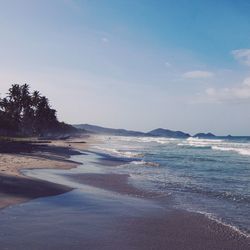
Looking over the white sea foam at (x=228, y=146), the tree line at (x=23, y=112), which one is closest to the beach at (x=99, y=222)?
the white sea foam at (x=228, y=146)

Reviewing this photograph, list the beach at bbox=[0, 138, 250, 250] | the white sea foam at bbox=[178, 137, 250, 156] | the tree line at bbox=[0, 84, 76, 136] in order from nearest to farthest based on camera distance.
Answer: the beach at bbox=[0, 138, 250, 250] → the white sea foam at bbox=[178, 137, 250, 156] → the tree line at bbox=[0, 84, 76, 136]

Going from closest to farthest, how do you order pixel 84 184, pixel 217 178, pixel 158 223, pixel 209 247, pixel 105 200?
pixel 209 247 < pixel 158 223 < pixel 105 200 < pixel 84 184 < pixel 217 178

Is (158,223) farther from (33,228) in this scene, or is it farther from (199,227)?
(33,228)

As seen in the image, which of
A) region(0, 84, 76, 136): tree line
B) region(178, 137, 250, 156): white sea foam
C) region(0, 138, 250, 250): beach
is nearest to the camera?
region(0, 138, 250, 250): beach

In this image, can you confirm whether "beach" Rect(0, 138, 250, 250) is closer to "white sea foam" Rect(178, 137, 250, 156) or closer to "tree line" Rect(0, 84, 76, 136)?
"white sea foam" Rect(178, 137, 250, 156)

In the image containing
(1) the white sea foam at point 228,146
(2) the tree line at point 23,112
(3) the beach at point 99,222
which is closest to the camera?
(3) the beach at point 99,222

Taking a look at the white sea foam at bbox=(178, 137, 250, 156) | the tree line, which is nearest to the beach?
the white sea foam at bbox=(178, 137, 250, 156)

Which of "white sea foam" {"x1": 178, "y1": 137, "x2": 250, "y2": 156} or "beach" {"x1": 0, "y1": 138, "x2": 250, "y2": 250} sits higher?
"white sea foam" {"x1": 178, "y1": 137, "x2": 250, "y2": 156}

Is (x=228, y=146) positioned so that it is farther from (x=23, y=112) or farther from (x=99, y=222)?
(x=99, y=222)

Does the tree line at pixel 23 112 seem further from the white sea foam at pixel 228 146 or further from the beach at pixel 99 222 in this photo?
the beach at pixel 99 222

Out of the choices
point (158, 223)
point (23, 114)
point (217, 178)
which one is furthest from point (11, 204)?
point (23, 114)

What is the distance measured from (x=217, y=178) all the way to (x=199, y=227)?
10961 mm

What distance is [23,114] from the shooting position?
80.0 m

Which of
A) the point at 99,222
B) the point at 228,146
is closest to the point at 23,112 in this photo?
the point at 228,146
